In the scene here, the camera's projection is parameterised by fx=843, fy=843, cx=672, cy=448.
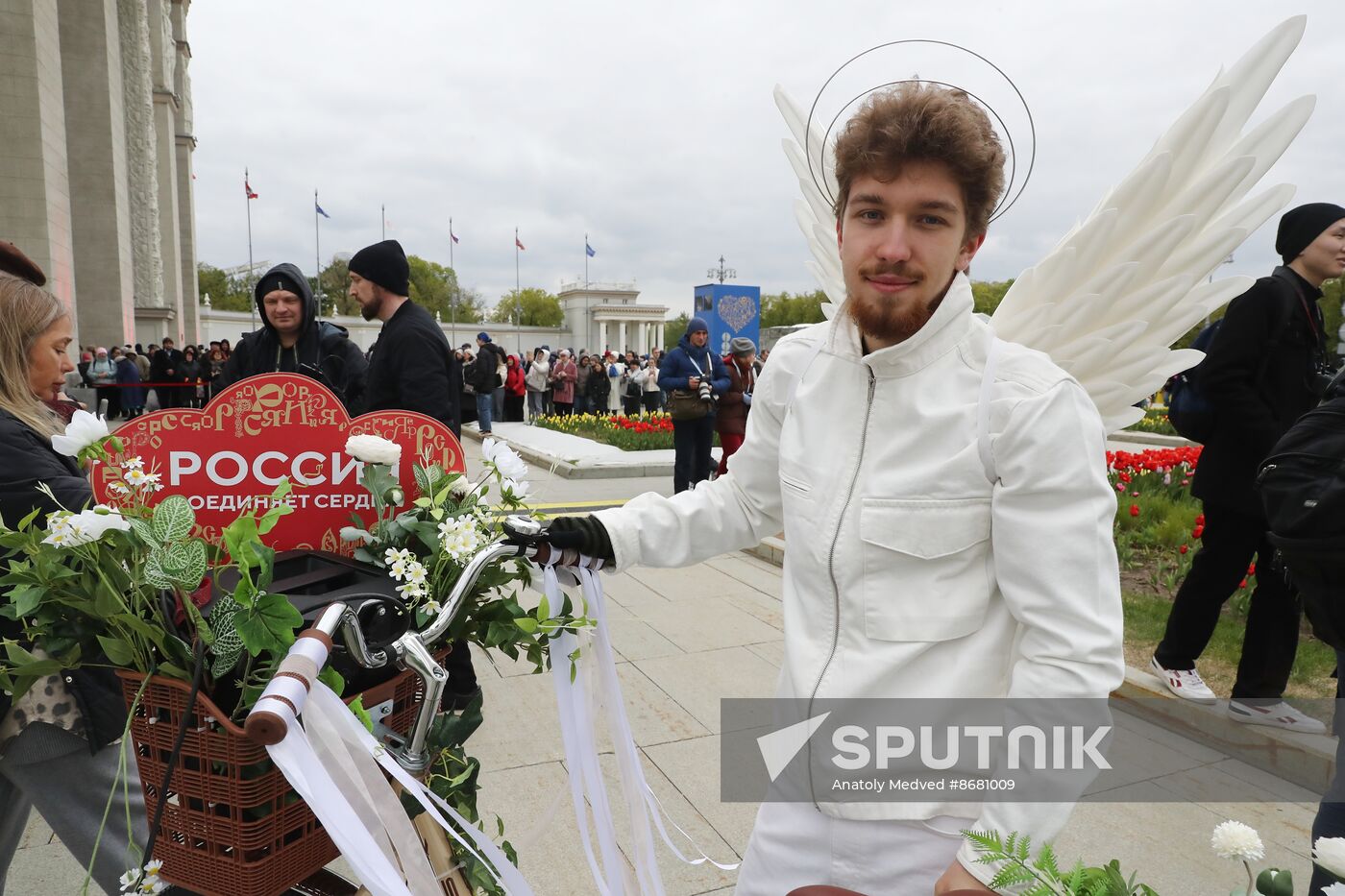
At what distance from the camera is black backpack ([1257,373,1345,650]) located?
1.96m

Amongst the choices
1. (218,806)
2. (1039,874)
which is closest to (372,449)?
(218,806)

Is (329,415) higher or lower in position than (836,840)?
higher

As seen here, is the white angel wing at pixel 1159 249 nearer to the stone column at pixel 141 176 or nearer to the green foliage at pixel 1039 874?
the green foliage at pixel 1039 874

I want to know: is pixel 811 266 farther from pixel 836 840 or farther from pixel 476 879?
pixel 476 879

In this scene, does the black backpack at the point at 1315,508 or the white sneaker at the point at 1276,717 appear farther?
the white sneaker at the point at 1276,717

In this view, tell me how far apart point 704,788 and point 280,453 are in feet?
7.50

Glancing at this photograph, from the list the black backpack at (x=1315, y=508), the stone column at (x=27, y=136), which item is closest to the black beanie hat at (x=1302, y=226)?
the black backpack at (x=1315, y=508)

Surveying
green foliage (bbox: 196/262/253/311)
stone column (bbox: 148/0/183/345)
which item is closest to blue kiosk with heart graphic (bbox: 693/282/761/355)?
stone column (bbox: 148/0/183/345)

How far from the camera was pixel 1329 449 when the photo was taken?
78.2 inches

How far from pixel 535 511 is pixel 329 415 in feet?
1.55

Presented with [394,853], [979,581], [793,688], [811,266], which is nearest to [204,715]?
[394,853]

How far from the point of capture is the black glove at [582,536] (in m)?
1.70

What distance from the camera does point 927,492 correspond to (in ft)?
4.74

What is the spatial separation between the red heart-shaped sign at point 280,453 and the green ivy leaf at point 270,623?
48 centimetres
